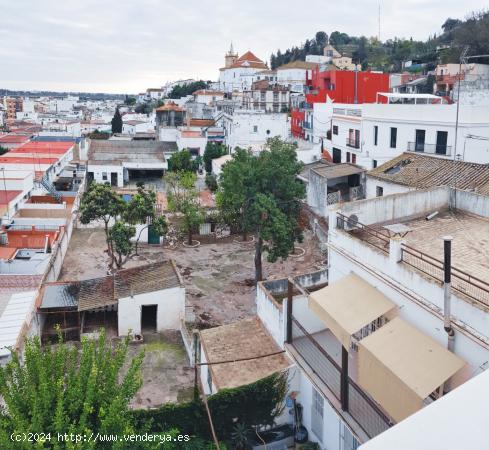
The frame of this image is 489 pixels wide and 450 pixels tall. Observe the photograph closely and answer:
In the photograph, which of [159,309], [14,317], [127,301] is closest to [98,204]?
[127,301]

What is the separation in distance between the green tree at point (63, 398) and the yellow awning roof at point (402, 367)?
14.5 feet

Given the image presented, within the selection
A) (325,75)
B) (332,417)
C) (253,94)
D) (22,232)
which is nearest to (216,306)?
(332,417)

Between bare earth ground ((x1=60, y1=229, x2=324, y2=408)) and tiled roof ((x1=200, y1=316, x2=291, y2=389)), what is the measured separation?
1444 mm

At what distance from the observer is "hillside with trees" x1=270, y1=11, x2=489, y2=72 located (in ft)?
221

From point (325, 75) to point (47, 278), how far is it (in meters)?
35.4

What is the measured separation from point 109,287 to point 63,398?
10586mm

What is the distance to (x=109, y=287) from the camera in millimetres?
19391

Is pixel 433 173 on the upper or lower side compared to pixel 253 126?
lower

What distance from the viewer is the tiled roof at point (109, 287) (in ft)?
60.3

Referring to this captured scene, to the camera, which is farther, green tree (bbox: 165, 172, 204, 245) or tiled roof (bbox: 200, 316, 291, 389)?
green tree (bbox: 165, 172, 204, 245)

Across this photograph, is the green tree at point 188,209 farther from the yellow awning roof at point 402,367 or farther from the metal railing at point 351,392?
the yellow awning roof at point 402,367

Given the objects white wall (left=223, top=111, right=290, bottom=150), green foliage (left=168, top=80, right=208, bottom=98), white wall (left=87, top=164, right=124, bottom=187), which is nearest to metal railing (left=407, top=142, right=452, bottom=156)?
white wall (left=223, top=111, right=290, bottom=150)

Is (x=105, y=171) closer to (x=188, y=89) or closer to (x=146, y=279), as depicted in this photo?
(x=146, y=279)

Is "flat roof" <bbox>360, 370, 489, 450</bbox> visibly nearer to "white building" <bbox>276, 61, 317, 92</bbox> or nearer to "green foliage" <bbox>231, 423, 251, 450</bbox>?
"green foliage" <bbox>231, 423, 251, 450</bbox>
